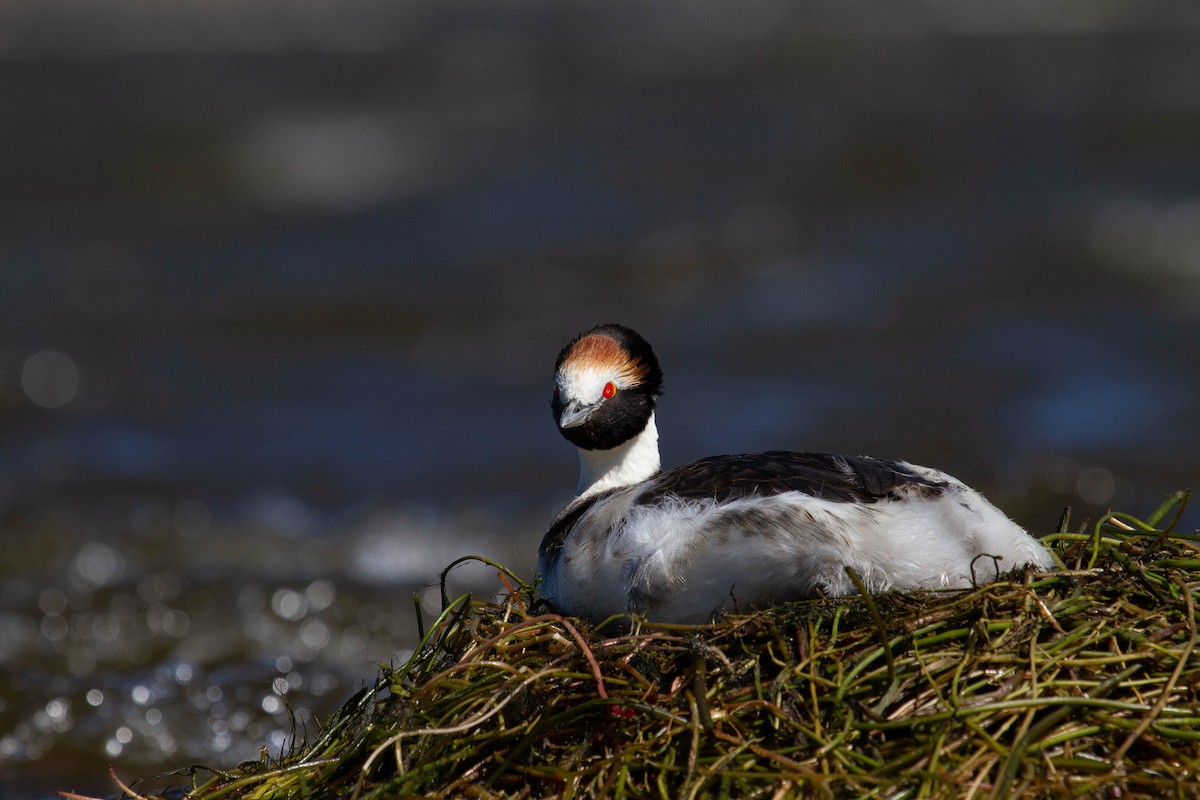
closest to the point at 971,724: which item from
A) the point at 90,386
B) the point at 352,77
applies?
the point at 90,386

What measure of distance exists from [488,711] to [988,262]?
12253mm

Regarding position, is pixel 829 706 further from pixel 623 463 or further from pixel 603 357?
pixel 623 463

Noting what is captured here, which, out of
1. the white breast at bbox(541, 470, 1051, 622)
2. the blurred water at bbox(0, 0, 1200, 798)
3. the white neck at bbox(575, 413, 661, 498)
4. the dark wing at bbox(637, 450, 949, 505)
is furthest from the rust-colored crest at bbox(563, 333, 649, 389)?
the blurred water at bbox(0, 0, 1200, 798)

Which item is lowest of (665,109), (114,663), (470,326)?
(114,663)

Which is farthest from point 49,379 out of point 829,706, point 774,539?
point 829,706

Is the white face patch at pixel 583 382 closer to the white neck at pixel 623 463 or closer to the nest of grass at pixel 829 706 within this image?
the white neck at pixel 623 463

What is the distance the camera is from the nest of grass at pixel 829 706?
10.7ft

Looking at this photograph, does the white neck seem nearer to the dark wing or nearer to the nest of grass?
the dark wing

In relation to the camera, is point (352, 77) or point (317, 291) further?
point (352, 77)

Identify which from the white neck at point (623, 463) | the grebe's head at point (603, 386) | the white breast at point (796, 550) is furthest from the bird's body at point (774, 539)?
the white neck at point (623, 463)

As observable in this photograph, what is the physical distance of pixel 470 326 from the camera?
14.3 meters

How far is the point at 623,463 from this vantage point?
5301 millimetres

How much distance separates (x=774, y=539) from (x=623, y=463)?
1.61 metres

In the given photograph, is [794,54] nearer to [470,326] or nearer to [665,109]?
[665,109]
